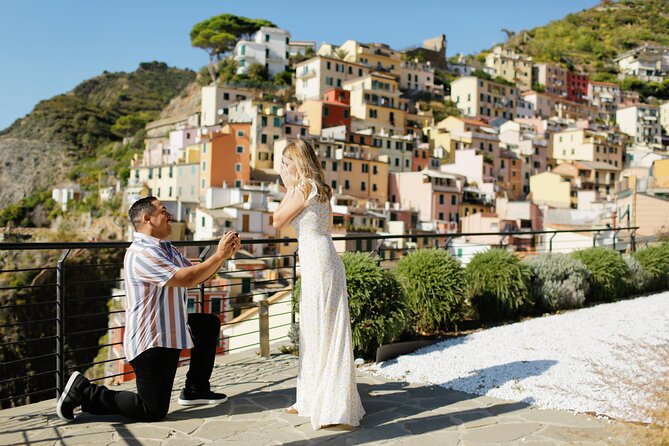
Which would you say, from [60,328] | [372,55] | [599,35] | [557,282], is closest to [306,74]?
[372,55]

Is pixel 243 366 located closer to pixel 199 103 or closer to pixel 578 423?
pixel 578 423

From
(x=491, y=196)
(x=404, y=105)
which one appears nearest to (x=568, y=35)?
(x=404, y=105)

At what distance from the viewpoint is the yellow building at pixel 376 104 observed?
7056 cm

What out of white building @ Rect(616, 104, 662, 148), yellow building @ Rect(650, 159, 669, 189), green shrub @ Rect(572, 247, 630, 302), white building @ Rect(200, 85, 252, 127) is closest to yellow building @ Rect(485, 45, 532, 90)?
white building @ Rect(616, 104, 662, 148)

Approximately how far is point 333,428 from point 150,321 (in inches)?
56.5

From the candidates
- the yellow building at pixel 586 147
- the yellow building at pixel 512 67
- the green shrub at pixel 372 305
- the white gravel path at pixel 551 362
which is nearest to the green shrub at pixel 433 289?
the white gravel path at pixel 551 362

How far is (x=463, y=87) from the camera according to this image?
8856cm

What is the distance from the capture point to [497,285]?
807 centimetres

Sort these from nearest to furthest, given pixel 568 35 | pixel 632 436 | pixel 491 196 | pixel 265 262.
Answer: pixel 632 436
pixel 265 262
pixel 491 196
pixel 568 35

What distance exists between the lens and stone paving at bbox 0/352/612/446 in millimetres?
3883

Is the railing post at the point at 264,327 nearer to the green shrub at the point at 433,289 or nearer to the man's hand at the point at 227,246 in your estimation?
the green shrub at the point at 433,289

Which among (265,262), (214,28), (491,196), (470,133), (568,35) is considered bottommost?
(265,262)

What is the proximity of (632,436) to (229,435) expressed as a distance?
2422 mm

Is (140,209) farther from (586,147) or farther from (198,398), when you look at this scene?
(586,147)
